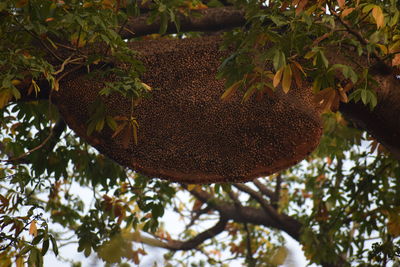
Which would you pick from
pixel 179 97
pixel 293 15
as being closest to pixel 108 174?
pixel 179 97

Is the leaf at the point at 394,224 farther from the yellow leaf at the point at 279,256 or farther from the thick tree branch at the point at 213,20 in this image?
the yellow leaf at the point at 279,256

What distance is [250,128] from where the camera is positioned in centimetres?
243

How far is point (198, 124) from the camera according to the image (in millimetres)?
2430

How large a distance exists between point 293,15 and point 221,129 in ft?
1.69

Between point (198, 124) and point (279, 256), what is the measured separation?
1101 mm

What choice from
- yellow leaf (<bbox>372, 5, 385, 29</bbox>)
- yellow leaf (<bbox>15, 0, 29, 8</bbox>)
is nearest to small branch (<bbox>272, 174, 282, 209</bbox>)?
yellow leaf (<bbox>372, 5, 385, 29</bbox>)

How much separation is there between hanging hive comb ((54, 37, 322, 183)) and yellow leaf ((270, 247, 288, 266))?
1.04m

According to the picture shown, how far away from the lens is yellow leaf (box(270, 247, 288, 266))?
1.38m

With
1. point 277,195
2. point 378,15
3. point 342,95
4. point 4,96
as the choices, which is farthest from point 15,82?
point 277,195

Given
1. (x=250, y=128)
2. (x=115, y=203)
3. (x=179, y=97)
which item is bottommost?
(x=250, y=128)

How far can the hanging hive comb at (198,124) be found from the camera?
242 centimetres

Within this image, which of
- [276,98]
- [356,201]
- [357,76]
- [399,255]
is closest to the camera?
[357,76]

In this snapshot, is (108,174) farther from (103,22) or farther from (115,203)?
(103,22)

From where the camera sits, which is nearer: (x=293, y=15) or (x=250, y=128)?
(x=293, y=15)
